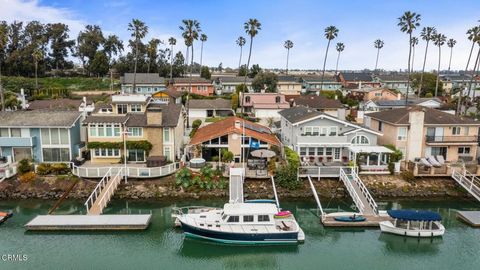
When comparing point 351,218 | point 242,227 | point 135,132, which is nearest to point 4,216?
point 135,132

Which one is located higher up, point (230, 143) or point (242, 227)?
point (230, 143)

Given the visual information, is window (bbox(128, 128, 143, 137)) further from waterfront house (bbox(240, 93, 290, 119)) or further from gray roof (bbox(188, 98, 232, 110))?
gray roof (bbox(188, 98, 232, 110))

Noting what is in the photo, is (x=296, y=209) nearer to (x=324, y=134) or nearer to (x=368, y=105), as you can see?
(x=324, y=134)

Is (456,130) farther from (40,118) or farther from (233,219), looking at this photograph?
(40,118)

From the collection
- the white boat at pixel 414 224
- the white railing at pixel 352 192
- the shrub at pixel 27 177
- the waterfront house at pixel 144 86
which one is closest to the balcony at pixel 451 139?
the white railing at pixel 352 192

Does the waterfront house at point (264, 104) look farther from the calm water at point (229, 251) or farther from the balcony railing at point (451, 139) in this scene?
the calm water at point (229, 251)

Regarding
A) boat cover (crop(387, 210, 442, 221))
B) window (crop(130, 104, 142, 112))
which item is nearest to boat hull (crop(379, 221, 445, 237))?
boat cover (crop(387, 210, 442, 221))
